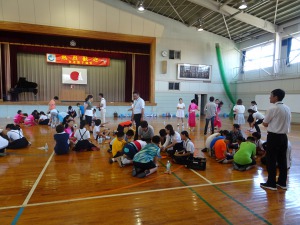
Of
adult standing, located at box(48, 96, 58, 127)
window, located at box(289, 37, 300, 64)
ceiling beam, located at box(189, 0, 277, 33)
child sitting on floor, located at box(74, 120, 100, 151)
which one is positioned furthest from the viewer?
window, located at box(289, 37, 300, 64)

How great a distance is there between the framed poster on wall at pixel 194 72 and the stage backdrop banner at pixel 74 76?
7.43 meters

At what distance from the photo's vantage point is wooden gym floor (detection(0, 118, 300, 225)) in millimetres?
2637

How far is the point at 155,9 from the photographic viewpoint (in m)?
16.1

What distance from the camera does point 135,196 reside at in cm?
319

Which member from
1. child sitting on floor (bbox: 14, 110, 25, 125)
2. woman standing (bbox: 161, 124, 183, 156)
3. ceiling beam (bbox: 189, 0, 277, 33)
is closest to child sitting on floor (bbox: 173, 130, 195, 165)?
woman standing (bbox: 161, 124, 183, 156)

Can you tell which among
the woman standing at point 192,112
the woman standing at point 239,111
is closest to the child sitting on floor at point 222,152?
the woman standing at point 192,112

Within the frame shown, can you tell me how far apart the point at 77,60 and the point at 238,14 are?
11390 mm

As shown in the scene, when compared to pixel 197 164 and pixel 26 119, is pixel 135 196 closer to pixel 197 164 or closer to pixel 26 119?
Result: pixel 197 164

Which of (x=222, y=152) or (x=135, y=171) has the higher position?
(x=222, y=152)

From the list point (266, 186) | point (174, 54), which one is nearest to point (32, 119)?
point (266, 186)

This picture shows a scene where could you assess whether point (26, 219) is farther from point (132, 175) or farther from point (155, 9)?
point (155, 9)

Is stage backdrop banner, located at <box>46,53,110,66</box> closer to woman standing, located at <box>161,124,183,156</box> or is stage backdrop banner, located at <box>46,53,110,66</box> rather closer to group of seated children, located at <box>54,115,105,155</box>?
group of seated children, located at <box>54,115,105,155</box>

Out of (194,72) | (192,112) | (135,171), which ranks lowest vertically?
(135,171)

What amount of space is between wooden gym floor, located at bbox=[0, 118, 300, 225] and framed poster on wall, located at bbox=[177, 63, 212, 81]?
13405 mm
